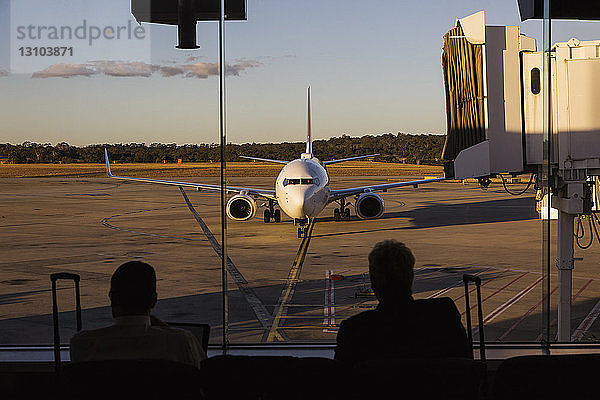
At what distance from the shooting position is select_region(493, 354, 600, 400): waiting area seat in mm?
2621

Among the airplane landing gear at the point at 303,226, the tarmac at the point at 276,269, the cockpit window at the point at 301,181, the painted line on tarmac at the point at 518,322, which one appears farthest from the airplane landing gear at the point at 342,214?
the painted line on tarmac at the point at 518,322

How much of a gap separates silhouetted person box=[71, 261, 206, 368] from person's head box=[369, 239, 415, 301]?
0.87 m

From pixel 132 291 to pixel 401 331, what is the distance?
120 centimetres

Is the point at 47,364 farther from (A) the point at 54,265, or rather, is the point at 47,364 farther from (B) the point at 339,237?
(B) the point at 339,237

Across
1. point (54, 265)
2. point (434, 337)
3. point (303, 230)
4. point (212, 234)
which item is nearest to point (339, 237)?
point (303, 230)

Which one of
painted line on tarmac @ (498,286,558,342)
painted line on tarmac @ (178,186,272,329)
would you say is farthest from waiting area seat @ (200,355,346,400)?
painted line on tarmac @ (498,286,558,342)

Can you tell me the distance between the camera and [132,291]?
9.77 ft

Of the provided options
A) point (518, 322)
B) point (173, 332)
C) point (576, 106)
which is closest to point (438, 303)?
point (173, 332)

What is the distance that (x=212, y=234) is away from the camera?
20734mm

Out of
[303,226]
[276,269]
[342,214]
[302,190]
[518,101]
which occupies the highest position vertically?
[518,101]

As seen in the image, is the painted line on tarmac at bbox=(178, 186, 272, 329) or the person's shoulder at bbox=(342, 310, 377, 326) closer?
the person's shoulder at bbox=(342, 310, 377, 326)

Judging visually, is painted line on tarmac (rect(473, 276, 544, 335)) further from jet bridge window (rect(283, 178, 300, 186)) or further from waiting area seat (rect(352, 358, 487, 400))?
jet bridge window (rect(283, 178, 300, 186))

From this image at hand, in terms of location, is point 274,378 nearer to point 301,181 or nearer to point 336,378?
point 336,378

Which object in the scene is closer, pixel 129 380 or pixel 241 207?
pixel 129 380
